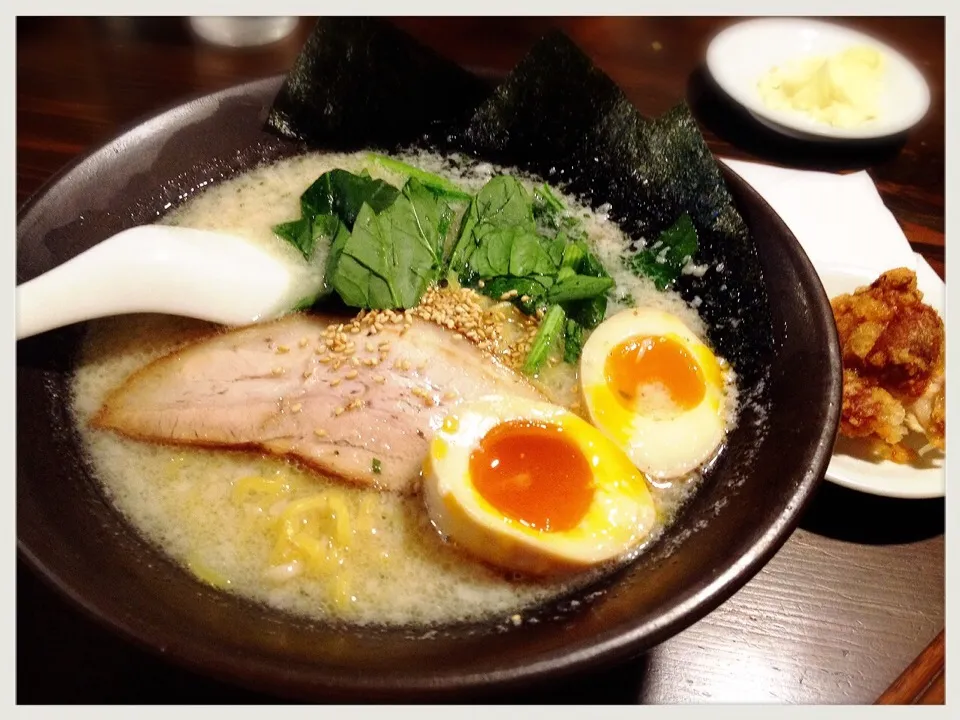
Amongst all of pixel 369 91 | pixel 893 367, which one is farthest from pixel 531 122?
pixel 893 367

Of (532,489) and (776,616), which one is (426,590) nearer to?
(532,489)

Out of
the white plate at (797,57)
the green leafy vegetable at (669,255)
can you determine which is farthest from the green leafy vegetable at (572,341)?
the white plate at (797,57)

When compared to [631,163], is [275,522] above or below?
below

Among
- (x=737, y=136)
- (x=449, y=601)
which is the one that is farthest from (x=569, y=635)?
(x=737, y=136)

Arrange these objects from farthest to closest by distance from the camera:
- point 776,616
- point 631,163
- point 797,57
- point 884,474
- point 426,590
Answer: point 797,57 → point 631,163 → point 884,474 → point 776,616 → point 426,590

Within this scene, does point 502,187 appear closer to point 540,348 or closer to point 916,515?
point 540,348

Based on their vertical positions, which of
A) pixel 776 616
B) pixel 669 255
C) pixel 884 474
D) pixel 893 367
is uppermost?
pixel 669 255

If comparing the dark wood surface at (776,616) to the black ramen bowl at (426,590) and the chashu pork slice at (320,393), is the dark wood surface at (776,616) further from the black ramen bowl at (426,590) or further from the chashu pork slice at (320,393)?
the chashu pork slice at (320,393)
